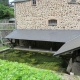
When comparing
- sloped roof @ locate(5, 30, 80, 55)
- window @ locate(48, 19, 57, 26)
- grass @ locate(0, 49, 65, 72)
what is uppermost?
window @ locate(48, 19, 57, 26)

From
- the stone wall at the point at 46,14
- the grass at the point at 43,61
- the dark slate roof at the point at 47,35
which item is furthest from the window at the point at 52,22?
the grass at the point at 43,61

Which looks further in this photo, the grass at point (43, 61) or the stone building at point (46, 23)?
the stone building at point (46, 23)

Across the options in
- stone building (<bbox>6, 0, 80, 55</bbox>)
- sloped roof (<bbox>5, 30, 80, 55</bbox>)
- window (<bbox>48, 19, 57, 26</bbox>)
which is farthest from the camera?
window (<bbox>48, 19, 57, 26</bbox>)

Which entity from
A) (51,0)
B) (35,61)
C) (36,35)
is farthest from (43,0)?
(35,61)

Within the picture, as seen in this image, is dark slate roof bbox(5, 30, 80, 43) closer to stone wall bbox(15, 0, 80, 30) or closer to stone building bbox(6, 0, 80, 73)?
stone building bbox(6, 0, 80, 73)

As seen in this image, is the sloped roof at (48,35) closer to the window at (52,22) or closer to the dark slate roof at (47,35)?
the dark slate roof at (47,35)

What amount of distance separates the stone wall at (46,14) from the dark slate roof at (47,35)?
0.49 m

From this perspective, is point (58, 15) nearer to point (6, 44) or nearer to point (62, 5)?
point (62, 5)

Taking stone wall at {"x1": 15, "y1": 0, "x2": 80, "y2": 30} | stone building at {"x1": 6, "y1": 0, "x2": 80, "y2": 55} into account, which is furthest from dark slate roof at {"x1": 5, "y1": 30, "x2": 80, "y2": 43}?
stone wall at {"x1": 15, "y1": 0, "x2": 80, "y2": 30}

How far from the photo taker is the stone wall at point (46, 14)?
16062 mm

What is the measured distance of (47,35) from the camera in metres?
16.5

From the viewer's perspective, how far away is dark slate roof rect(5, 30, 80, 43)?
15.3 meters

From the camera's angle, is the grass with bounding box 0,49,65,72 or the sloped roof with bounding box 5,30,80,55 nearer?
the grass with bounding box 0,49,65,72

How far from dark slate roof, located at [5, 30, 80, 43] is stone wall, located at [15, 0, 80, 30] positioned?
1.61 ft
